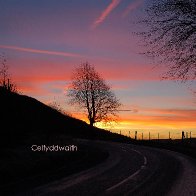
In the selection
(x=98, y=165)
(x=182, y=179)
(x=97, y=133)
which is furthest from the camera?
(x=97, y=133)

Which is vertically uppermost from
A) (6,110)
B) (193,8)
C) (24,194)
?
(193,8)

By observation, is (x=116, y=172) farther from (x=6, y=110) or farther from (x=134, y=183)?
(x=6, y=110)

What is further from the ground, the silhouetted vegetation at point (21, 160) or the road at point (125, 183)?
the silhouetted vegetation at point (21, 160)

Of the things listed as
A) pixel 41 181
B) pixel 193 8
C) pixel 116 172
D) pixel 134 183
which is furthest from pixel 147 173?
pixel 193 8

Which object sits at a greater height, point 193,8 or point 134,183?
point 193,8

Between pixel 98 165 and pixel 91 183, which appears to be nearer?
pixel 91 183

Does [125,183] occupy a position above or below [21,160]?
below

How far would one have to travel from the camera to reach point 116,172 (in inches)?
804

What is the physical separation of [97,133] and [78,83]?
9684mm

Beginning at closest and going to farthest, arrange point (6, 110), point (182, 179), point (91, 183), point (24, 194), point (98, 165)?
1. point (24, 194)
2. point (91, 183)
3. point (182, 179)
4. point (98, 165)
5. point (6, 110)

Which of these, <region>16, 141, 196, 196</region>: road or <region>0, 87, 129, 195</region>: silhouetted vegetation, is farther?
<region>0, 87, 129, 195</region>: silhouetted vegetation

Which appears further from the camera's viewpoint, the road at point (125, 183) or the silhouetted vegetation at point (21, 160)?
the silhouetted vegetation at point (21, 160)

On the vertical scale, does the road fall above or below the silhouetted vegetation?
below

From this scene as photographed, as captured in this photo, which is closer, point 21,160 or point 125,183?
point 125,183
